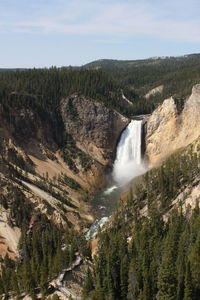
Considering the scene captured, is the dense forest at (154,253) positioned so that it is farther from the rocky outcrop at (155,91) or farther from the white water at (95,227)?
the rocky outcrop at (155,91)

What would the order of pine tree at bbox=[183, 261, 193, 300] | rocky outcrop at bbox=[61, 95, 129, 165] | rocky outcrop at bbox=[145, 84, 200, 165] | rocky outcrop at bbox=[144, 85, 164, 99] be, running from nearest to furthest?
pine tree at bbox=[183, 261, 193, 300]
rocky outcrop at bbox=[145, 84, 200, 165]
rocky outcrop at bbox=[61, 95, 129, 165]
rocky outcrop at bbox=[144, 85, 164, 99]

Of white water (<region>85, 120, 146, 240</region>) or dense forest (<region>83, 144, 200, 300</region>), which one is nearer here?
dense forest (<region>83, 144, 200, 300</region>)

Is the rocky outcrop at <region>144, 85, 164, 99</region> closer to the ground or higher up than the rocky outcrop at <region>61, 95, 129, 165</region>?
higher up

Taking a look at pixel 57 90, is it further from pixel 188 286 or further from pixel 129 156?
pixel 188 286

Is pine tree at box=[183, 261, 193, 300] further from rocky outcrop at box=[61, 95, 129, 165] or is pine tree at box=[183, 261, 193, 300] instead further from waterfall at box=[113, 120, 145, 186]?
rocky outcrop at box=[61, 95, 129, 165]

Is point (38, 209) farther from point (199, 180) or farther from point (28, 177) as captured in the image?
point (199, 180)

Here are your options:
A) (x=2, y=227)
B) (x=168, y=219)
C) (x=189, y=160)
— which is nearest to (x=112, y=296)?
(x=168, y=219)

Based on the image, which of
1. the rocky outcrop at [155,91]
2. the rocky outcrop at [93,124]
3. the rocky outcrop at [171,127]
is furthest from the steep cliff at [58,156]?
the rocky outcrop at [155,91]

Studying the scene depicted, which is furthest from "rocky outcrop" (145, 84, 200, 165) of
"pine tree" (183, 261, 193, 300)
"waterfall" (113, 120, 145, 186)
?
"pine tree" (183, 261, 193, 300)
